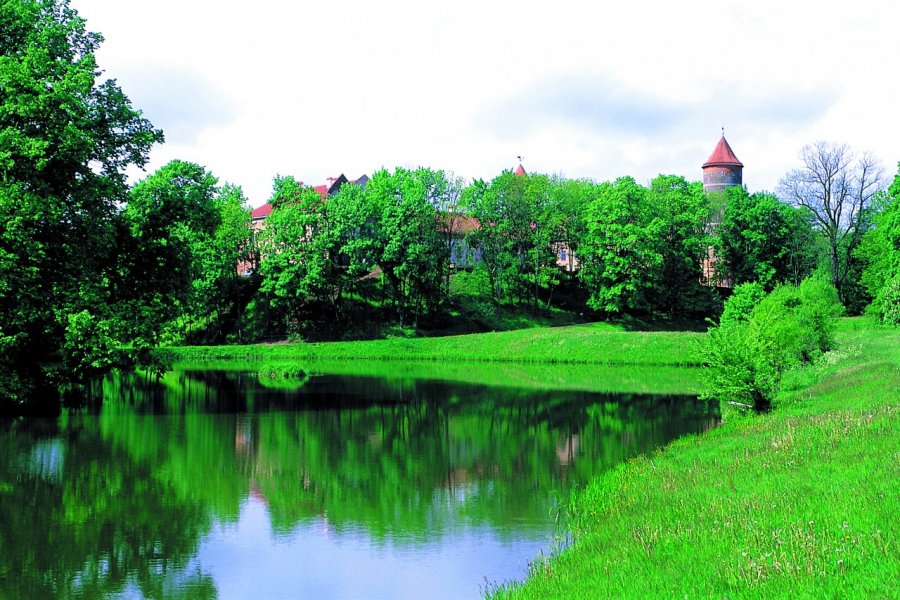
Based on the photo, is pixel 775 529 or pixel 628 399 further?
pixel 628 399

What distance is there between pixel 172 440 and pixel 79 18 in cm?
1719

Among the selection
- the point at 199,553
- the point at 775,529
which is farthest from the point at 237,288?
the point at 775,529

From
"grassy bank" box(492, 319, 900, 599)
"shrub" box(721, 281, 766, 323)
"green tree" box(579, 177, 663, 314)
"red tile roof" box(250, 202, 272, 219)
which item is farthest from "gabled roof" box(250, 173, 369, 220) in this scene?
"grassy bank" box(492, 319, 900, 599)

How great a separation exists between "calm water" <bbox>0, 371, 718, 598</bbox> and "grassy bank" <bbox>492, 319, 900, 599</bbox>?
5.37 feet

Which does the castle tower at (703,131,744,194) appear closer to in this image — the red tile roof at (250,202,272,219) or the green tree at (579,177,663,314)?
the green tree at (579,177,663,314)

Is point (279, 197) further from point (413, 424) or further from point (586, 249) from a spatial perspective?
point (413, 424)

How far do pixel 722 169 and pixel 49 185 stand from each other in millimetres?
119525

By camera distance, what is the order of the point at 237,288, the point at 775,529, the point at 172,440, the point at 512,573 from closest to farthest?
the point at 775,529 < the point at 512,573 < the point at 172,440 < the point at 237,288

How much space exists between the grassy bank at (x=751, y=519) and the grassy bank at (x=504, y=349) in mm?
38435

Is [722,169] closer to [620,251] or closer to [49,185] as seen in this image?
[620,251]

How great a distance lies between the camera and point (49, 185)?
28.7 metres

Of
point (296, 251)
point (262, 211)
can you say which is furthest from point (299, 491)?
point (262, 211)

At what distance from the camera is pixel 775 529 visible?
1016 centimetres

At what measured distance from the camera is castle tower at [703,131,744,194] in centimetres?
13188
